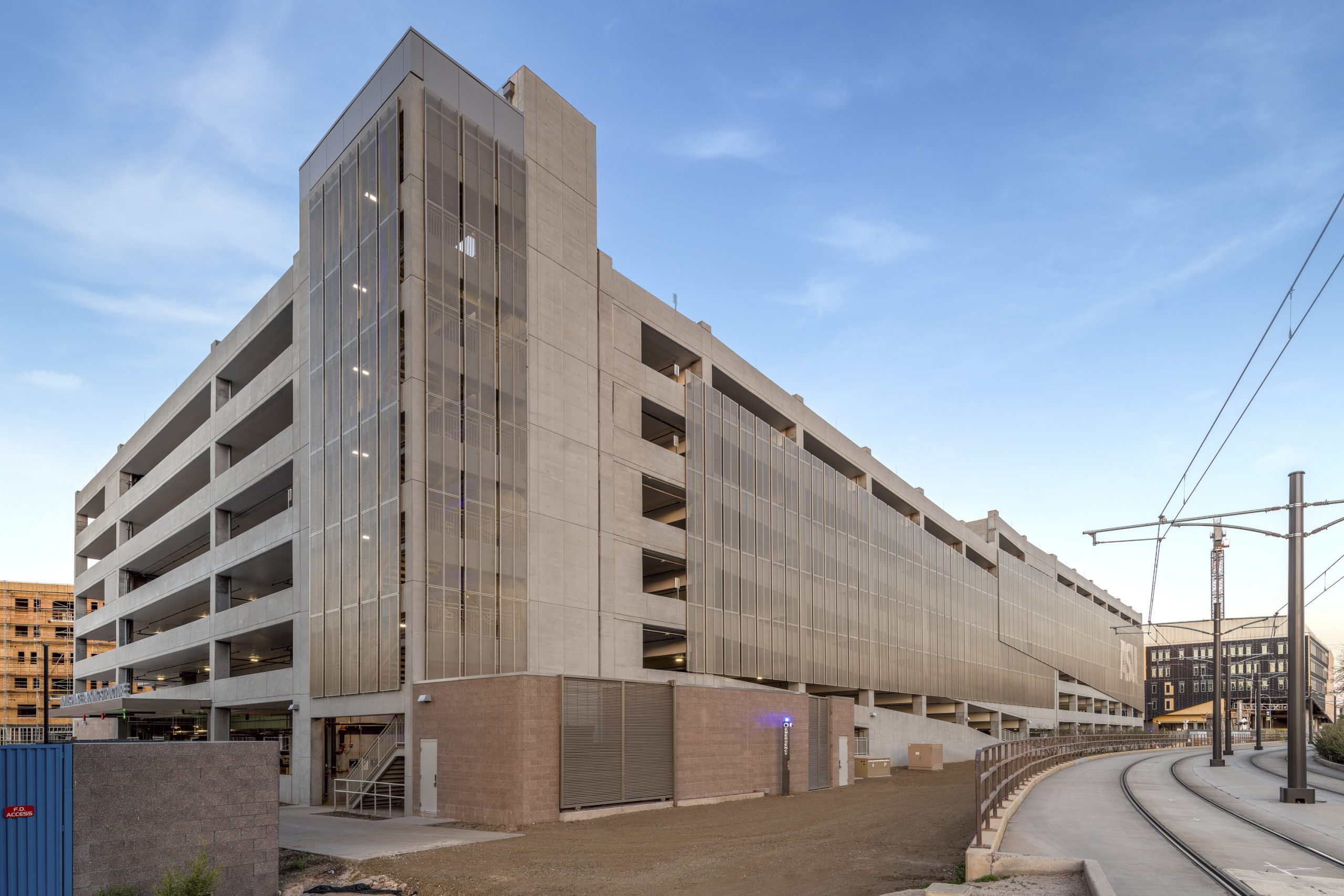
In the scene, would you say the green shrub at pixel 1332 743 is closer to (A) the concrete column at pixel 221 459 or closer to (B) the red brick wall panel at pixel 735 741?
(B) the red brick wall panel at pixel 735 741

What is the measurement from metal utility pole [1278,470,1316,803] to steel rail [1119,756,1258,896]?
4.25 metres

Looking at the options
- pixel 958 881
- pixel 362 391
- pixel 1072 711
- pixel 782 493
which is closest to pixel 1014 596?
pixel 1072 711

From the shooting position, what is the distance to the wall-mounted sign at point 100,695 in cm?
4556

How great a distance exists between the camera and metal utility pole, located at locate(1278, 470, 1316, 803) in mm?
26516

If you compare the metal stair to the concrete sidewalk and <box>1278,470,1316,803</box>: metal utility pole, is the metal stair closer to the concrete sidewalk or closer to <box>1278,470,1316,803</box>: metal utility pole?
the concrete sidewalk

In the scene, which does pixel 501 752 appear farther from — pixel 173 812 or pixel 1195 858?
pixel 1195 858

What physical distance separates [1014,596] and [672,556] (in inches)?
2257

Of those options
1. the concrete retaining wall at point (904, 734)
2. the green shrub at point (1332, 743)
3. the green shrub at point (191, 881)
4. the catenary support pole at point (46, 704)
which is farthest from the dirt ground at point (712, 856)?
the green shrub at point (1332, 743)

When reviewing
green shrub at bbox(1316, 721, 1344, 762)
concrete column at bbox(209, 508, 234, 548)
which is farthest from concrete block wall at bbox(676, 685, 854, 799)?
green shrub at bbox(1316, 721, 1344, 762)

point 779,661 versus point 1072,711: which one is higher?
point 779,661

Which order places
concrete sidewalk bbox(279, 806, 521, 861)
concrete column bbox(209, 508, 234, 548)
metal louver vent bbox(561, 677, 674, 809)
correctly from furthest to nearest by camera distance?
concrete column bbox(209, 508, 234, 548) < metal louver vent bbox(561, 677, 674, 809) < concrete sidewalk bbox(279, 806, 521, 861)

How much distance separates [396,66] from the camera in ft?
120

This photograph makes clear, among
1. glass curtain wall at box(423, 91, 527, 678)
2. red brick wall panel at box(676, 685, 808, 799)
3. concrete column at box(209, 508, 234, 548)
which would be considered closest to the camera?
red brick wall panel at box(676, 685, 808, 799)

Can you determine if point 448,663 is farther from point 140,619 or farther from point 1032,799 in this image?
point 140,619
